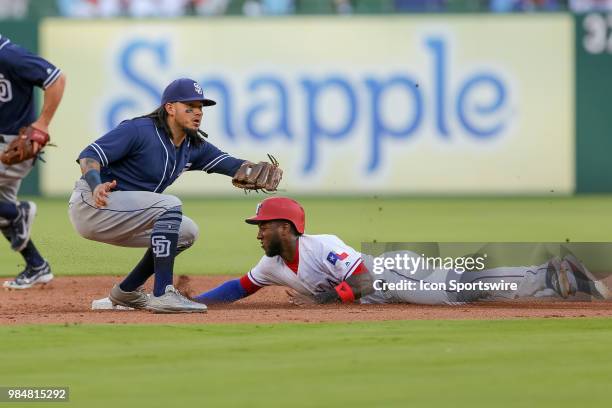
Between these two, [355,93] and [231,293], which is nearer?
[231,293]

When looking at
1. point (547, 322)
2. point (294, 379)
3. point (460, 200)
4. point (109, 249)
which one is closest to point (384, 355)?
point (294, 379)

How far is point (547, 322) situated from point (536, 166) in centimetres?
1229

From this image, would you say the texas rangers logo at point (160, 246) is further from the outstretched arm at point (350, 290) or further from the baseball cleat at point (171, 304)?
the outstretched arm at point (350, 290)

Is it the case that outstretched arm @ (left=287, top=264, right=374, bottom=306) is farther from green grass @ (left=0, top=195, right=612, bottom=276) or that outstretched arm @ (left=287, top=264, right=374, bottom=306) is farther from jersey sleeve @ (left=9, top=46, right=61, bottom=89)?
green grass @ (left=0, top=195, right=612, bottom=276)

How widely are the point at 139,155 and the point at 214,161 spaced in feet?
2.16

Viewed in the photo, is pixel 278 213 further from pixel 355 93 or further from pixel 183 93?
pixel 355 93

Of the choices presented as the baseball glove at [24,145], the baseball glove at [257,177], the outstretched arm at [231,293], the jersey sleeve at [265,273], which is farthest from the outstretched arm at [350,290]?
the baseball glove at [24,145]

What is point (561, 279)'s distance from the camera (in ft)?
27.2

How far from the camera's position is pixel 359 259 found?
814cm

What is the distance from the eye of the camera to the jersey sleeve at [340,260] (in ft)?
26.7

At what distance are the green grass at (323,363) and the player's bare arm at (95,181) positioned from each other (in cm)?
82

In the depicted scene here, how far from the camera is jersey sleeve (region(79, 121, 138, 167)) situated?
7.74 m

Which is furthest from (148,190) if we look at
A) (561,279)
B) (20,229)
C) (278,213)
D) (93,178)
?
(561,279)

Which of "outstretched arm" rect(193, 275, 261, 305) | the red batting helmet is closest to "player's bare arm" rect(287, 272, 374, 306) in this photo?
"outstretched arm" rect(193, 275, 261, 305)
